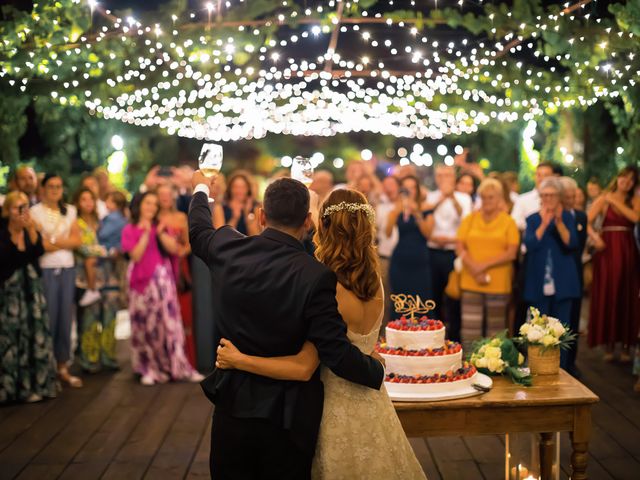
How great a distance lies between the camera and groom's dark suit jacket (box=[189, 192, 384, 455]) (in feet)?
8.34

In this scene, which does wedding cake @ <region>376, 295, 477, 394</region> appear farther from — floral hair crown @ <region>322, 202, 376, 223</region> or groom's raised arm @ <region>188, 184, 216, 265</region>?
groom's raised arm @ <region>188, 184, 216, 265</region>

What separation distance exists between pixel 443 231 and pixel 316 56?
3601 mm

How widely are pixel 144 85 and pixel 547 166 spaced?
416 centimetres

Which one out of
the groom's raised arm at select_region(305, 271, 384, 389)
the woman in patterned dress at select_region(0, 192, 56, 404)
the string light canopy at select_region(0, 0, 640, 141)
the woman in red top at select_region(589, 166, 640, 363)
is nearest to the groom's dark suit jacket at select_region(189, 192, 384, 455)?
Answer: the groom's raised arm at select_region(305, 271, 384, 389)

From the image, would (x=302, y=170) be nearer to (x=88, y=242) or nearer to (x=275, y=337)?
(x=275, y=337)

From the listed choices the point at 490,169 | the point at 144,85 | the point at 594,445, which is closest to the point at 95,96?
the point at 144,85

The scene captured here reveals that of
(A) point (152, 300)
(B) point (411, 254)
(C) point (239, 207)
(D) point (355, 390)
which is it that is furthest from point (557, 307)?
(D) point (355, 390)

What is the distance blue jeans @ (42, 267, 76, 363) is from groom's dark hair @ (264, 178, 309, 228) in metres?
4.16

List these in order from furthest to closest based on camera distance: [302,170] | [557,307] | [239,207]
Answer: [239,207], [557,307], [302,170]

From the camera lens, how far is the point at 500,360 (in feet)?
12.1

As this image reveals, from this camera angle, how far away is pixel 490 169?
14.1 meters

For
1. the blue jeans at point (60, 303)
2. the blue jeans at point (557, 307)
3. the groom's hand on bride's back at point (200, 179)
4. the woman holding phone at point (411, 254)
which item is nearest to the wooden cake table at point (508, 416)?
the groom's hand on bride's back at point (200, 179)

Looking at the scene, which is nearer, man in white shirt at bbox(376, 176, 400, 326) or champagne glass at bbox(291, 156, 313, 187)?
champagne glass at bbox(291, 156, 313, 187)

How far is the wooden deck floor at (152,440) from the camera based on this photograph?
4.53 metres
